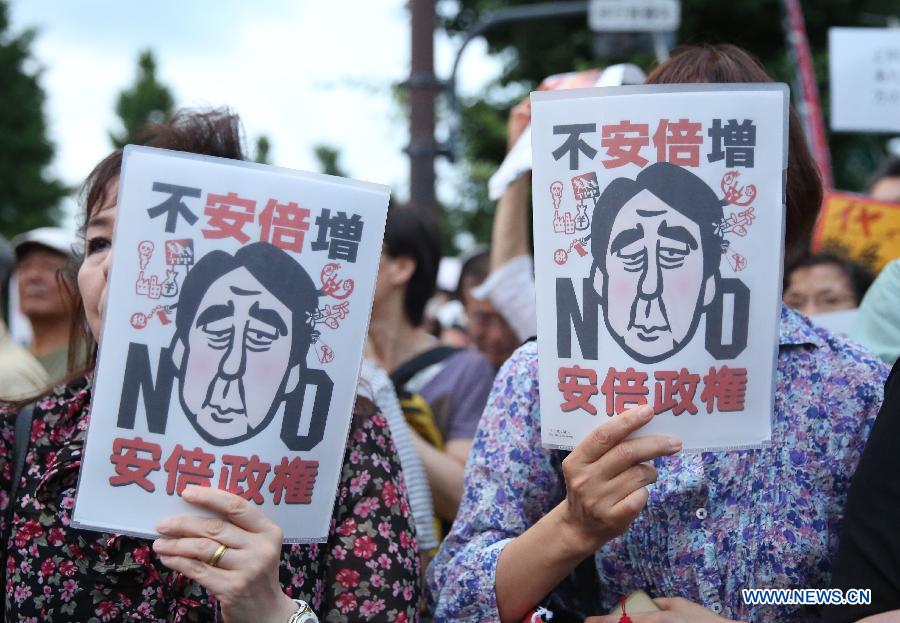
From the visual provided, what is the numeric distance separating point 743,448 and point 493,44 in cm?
1661

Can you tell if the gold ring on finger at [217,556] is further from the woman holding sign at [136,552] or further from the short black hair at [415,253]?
the short black hair at [415,253]

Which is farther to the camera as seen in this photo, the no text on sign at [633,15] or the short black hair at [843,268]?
the no text on sign at [633,15]

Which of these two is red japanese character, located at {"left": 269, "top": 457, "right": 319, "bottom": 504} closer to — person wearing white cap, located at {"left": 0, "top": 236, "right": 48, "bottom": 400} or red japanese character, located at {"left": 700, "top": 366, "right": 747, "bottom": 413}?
red japanese character, located at {"left": 700, "top": 366, "right": 747, "bottom": 413}

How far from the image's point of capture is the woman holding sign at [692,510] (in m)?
1.72

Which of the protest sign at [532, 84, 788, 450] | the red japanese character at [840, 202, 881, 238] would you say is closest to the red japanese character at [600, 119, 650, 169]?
the protest sign at [532, 84, 788, 450]

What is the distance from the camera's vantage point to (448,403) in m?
3.37

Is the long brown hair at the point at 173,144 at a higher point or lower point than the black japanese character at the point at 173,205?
higher

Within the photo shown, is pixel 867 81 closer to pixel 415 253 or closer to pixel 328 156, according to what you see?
pixel 415 253

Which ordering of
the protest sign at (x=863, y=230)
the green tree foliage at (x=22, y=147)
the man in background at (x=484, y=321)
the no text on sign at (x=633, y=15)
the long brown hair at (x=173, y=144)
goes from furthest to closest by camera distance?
the green tree foliage at (x=22, y=147)
the no text on sign at (x=633, y=15)
the protest sign at (x=863, y=230)
the man in background at (x=484, y=321)
the long brown hair at (x=173, y=144)

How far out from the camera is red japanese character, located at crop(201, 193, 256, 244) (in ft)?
5.23

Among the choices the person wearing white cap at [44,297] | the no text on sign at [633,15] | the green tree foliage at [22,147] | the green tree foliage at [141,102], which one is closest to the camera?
the person wearing white cap at [44,297]

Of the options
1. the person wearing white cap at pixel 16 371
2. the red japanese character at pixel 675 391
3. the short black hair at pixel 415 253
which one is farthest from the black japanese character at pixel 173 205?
the short black hair at pixel 415 253

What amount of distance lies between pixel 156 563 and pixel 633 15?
7184 mm

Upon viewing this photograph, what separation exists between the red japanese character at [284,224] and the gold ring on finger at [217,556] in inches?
18.4
